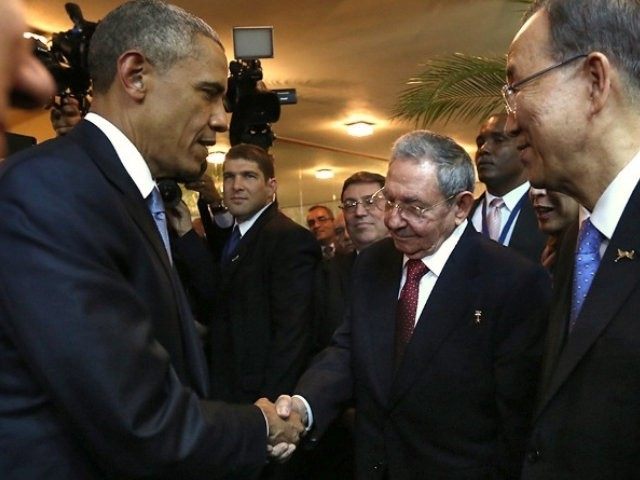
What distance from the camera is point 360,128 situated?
30.5 ft

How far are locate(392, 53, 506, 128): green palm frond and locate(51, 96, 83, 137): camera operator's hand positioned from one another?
94.0 inches

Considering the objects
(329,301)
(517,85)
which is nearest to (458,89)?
(329,301)

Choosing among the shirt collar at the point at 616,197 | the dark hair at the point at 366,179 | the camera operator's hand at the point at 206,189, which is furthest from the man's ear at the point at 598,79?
the camera operator's hand at the point at 206,189

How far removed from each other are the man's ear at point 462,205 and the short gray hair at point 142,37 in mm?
1042

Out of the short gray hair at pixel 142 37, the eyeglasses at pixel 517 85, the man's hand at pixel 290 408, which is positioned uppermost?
the short gray hair at pixel 142 37

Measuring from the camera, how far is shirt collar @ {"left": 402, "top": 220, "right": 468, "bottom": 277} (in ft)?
7.35

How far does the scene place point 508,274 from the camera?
6.86ft

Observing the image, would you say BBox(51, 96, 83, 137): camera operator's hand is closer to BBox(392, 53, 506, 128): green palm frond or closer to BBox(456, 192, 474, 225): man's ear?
BBox(456, 192, 474, 225): man's ear

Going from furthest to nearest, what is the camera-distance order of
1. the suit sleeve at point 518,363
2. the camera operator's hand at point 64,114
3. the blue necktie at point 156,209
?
the camera operator's hand at point 64,114
the suit sleeve at point 518,363
the blue necktie at point 156,209

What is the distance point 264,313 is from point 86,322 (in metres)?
2.08

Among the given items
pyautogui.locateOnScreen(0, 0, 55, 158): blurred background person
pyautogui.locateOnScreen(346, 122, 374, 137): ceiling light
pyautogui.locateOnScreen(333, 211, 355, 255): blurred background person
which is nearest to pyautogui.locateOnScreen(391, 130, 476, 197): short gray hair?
pyautogui.locateOnScreen(0, 0, 55, 158): blurred background person

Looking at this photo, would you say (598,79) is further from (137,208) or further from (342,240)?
(342,240)

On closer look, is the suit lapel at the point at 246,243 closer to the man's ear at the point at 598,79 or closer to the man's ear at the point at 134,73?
the man's ear at the point at 134,73

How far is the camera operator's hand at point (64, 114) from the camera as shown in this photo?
2.77 metres
